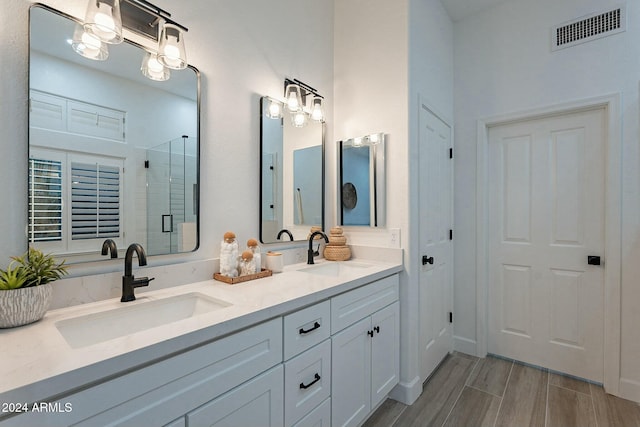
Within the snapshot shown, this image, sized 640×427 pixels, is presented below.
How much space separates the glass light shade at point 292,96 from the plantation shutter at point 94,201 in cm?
114

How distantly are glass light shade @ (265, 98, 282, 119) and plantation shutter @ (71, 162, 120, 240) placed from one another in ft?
3.13

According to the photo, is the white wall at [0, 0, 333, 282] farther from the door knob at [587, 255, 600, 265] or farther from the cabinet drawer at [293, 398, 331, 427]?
the door knob at [587, 255, 600, 265]

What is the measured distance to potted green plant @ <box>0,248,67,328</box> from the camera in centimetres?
90

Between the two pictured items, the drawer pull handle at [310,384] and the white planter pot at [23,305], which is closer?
the white planter pot at [23,305]

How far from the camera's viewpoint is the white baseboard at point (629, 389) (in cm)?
198

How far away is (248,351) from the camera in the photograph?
1044 mm

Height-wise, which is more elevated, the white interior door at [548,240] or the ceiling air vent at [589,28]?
the ceiling air vent at [589,28]

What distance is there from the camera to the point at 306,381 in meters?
1.29

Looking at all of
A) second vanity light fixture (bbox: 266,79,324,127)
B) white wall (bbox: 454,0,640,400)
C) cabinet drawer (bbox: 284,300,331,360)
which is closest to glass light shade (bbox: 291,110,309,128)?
second vanity light fixture (bbox: 266,79,324,127)

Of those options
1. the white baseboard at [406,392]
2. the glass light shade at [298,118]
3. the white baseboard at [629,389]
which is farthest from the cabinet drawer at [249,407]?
the white baseboard at [629,389]

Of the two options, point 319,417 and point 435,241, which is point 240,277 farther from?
point 435,241

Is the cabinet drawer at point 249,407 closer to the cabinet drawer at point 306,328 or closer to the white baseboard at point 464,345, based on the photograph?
the cabinet drawer at point 306,328

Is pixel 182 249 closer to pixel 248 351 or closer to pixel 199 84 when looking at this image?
pixel 248 351

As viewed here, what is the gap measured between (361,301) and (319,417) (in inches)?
22.8
